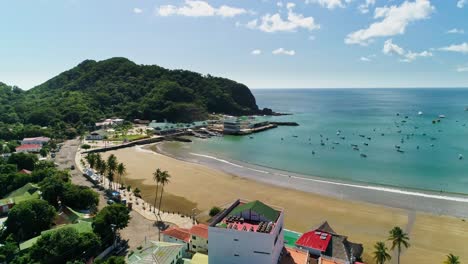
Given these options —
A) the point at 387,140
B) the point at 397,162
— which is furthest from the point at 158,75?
the point at 397,162

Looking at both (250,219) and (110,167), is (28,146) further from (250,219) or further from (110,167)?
(250,219)

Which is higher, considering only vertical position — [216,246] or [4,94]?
[4,94]

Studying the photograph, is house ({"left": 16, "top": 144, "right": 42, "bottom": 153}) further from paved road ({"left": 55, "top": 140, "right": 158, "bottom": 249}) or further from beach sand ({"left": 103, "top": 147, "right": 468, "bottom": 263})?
beach sand ({"left": 103, "top": 147, "right": 468, "bottom": 263})

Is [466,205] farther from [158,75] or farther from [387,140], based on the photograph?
[158,75]

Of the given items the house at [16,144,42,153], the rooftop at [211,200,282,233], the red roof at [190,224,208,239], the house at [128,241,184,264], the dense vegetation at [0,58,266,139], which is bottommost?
the house at [128,241,184,264]

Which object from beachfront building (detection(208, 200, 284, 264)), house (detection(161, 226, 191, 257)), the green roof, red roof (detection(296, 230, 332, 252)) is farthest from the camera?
house (detection(161, 226, 191, 257))

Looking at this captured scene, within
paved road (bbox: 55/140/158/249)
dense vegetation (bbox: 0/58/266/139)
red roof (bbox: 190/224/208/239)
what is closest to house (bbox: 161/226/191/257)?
red roof (bbox: 190/224/208/239)

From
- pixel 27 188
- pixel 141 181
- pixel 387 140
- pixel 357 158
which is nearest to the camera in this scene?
pixel 27 188
